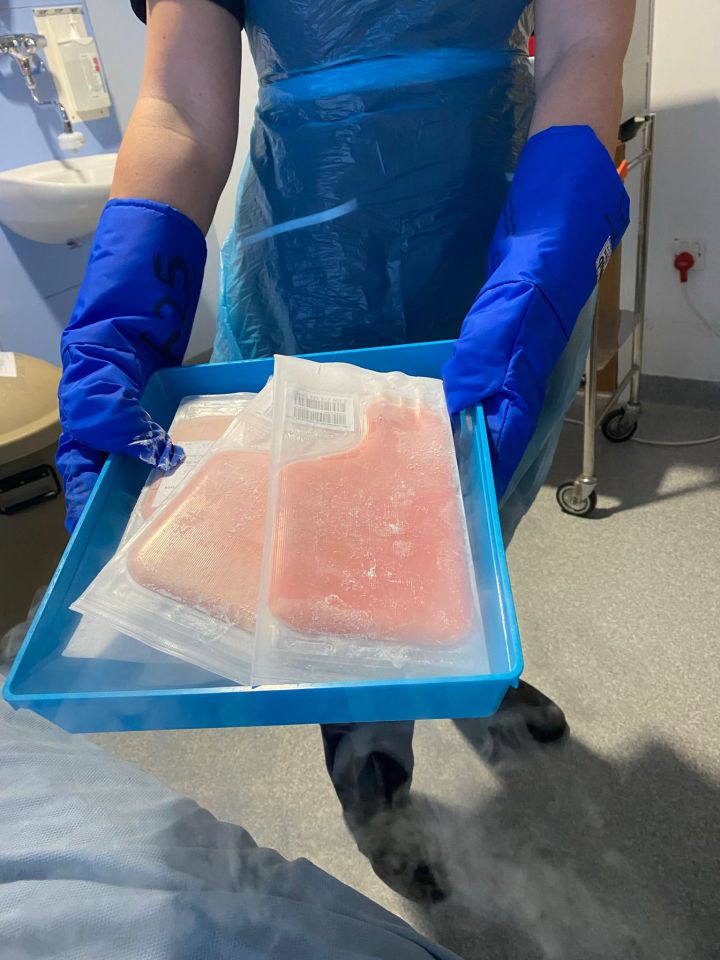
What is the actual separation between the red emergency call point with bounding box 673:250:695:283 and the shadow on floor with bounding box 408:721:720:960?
4.25 feet

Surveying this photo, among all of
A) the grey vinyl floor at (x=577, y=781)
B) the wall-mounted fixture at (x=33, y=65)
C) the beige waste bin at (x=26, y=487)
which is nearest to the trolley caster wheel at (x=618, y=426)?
the grey vinyl floor at (x=577, y=781)

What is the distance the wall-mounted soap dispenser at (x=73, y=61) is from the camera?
2.06 m

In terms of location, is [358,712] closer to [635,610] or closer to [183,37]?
[183,37]

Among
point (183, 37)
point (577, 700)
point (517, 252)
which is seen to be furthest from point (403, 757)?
point (183, 37)

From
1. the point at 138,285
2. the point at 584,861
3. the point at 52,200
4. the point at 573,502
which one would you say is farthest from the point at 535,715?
the point at 52,200

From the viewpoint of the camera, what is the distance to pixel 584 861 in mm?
993

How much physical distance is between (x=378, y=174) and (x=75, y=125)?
1.83 meters

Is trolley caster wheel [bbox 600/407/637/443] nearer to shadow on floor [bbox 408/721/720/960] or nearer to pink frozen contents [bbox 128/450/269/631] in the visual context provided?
shadow on floor [bbox 408/721/720/960]

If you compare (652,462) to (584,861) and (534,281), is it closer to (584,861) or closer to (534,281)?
Answer: (584,861)

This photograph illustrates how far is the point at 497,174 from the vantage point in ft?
2.73

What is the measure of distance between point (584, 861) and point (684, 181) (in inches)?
65.0

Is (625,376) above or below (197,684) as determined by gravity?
below

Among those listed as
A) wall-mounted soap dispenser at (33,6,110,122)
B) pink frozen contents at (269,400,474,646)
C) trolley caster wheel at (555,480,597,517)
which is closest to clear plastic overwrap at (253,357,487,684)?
pink frozen contents at (269,400,474,646)

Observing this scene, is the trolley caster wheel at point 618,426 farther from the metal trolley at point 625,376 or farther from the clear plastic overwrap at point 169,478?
the clear plastic overwrap at point 169,478
